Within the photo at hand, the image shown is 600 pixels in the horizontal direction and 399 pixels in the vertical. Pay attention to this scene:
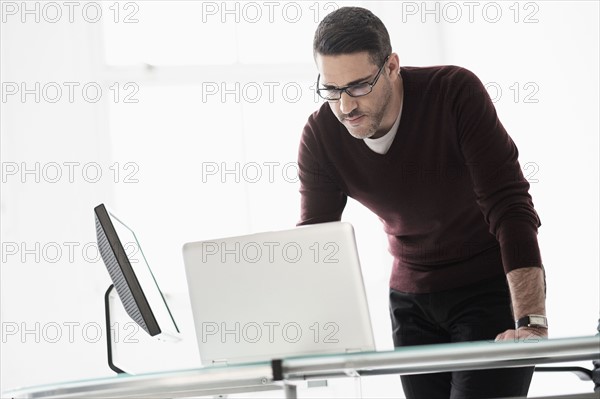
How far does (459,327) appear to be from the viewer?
2023 millimetres

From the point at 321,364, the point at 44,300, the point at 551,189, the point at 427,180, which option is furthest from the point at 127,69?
the point at 321,364

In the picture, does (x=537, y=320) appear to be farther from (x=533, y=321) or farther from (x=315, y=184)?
(x=315, y=184)

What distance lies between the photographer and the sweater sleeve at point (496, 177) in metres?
1.83

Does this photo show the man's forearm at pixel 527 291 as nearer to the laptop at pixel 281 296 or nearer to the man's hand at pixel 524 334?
the man's hand at pixel 524 334

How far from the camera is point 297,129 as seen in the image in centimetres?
421

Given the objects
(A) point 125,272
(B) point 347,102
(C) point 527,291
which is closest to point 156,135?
(B) point 347,102

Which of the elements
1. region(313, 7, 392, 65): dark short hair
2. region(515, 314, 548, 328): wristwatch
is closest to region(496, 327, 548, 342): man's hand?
region(515, 314, 548, 328): wristwatch

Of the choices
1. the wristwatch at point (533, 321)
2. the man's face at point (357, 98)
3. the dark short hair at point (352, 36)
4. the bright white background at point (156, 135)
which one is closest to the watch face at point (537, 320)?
the wristwatch at point (533, 321)

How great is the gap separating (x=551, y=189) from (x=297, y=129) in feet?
4.69

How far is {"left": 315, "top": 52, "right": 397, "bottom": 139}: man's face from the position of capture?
2.01 meters

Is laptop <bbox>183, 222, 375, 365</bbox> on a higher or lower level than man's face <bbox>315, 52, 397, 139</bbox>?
lower

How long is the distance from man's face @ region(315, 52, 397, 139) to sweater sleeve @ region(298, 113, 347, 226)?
0.56ft

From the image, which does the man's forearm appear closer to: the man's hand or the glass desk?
the man's hand

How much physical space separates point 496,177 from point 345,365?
777 millimetres
